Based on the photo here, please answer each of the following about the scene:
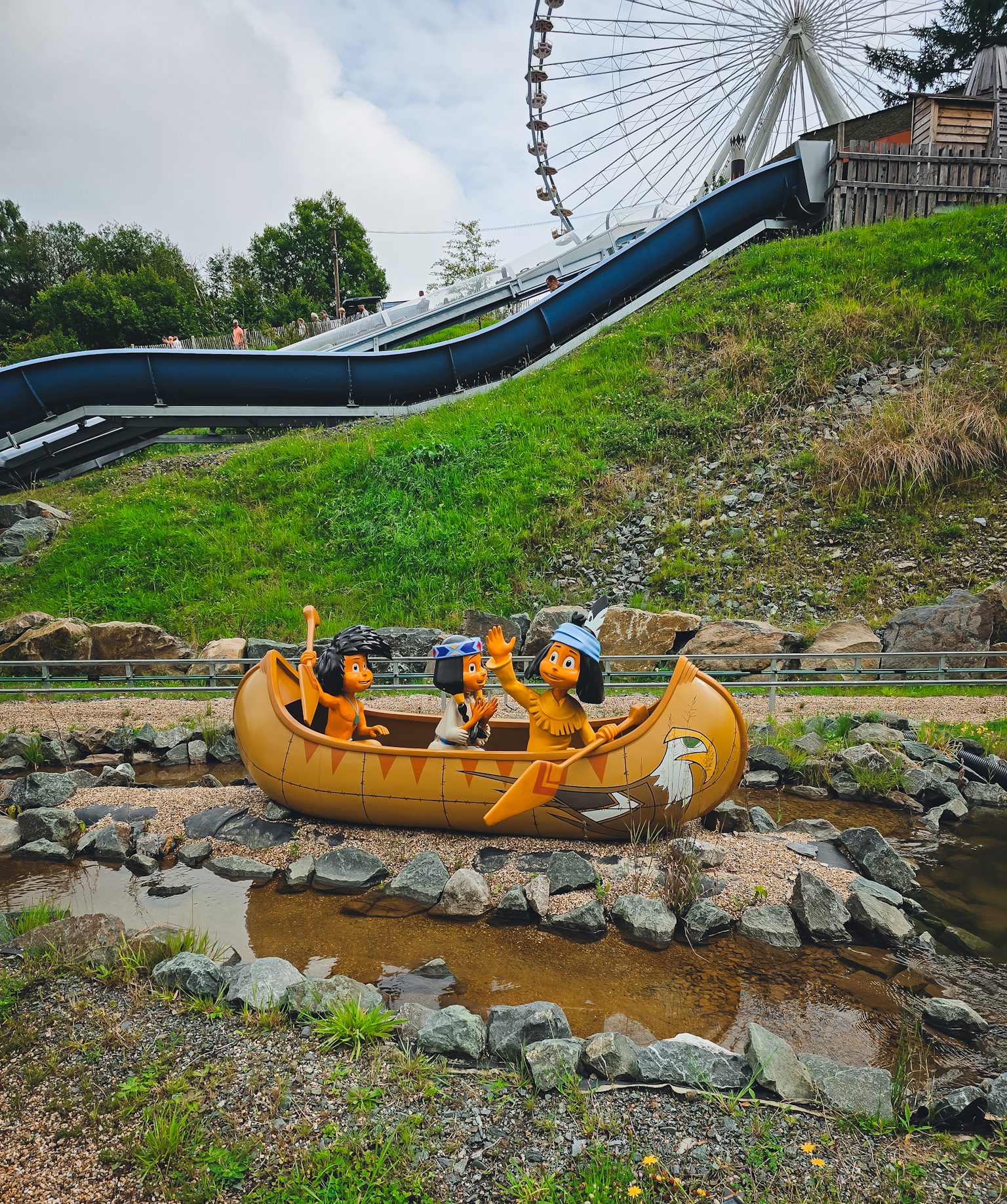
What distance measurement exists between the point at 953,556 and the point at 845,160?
521 inches

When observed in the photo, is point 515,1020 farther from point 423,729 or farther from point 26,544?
point 26,544

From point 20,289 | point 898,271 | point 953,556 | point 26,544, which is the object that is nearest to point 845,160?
point 898,271

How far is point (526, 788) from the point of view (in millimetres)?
5082

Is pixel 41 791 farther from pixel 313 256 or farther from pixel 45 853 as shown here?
pixel 313 256

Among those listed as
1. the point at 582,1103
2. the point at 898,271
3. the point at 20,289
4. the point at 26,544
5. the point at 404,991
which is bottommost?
the point at 404,991

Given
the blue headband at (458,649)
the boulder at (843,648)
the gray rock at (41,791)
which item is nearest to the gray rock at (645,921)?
the blue headband at (458,649)

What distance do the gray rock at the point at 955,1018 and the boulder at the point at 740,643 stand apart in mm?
5885

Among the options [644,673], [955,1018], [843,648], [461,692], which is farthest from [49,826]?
[843,648]

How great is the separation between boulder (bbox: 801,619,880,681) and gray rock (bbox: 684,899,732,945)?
5345 mm

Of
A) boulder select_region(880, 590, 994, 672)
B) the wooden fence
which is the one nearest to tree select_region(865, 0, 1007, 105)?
the wooden fence

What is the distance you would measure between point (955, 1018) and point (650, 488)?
415 inches

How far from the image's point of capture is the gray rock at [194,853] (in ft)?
18.3

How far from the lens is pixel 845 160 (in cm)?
1864

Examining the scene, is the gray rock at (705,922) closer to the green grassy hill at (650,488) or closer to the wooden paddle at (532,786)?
the wooden paddle at (532,786)
